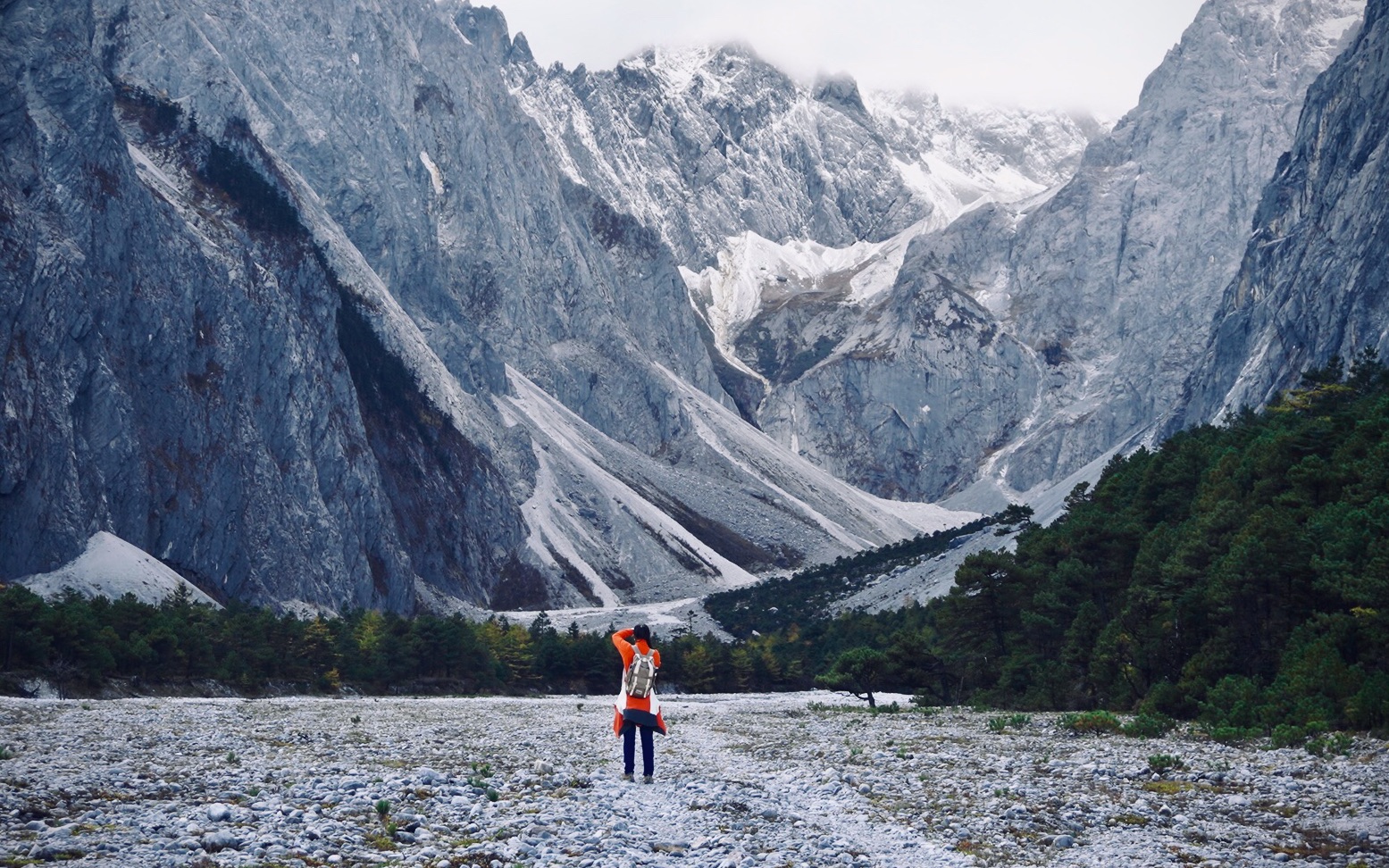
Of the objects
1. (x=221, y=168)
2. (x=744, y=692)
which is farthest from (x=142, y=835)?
(x=221, y=168)

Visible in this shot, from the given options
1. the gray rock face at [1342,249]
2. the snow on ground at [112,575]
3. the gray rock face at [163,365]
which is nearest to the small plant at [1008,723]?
the snow on ground at [112,575]

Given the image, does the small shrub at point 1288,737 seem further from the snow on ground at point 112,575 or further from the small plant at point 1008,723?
the snow on ground at point 112,575

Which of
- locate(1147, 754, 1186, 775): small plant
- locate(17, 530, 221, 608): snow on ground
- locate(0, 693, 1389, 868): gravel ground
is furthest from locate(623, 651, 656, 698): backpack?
locate(17, 530, 221, 608): snow on ground

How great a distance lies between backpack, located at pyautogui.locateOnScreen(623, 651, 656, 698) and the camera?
2314cm

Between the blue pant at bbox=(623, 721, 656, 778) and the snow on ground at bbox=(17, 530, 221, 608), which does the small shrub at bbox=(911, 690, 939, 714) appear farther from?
the snow on ground at bbox=(17, 530, 221, 608)

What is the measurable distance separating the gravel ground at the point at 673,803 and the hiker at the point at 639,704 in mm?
646

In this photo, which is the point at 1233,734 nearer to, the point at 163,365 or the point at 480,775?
the point at 480,775

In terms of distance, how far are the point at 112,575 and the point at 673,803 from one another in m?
108

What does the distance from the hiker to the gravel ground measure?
65cm

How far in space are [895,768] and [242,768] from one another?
1225cm

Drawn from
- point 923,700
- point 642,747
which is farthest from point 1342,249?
point 642,747

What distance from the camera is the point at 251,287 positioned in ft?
526

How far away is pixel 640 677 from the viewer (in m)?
23.2

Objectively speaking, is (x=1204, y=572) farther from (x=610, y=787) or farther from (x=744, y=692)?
(x=744, y=692)
